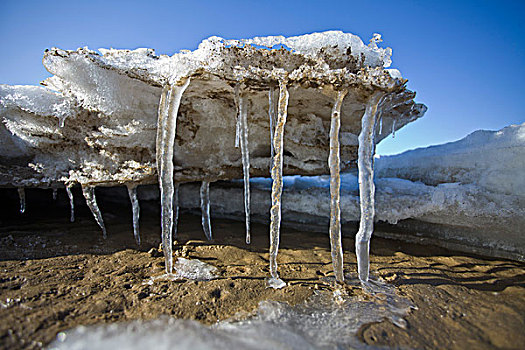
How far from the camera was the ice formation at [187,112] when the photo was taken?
2250 mm

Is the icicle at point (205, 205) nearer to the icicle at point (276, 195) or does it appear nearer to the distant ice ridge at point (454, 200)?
the distant ice ridge at point (454, 200)

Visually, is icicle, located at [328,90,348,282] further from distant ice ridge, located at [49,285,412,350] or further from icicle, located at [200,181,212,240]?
icicle, located at [200,181,212,240]

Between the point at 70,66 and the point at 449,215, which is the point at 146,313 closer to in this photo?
the point at 70,66

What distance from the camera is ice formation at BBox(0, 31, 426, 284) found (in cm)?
225

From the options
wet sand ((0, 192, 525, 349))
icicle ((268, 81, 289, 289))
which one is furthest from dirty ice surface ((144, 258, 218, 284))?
icicle ((268, 81, 289, 289))

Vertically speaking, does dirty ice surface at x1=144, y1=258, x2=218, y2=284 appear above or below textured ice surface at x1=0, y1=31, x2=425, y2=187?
below

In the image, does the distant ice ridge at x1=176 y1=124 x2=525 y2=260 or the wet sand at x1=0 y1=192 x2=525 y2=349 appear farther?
the distant ice ridge at x1=176 y1=124 x2=525 y2=260

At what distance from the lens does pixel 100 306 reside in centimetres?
176

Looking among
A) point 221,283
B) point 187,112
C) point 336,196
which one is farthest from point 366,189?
point 187,112

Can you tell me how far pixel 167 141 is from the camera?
234cm

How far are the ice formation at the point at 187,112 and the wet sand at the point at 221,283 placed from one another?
35 cm

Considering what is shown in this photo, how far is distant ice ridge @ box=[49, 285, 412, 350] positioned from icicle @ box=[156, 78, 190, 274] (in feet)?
2.82

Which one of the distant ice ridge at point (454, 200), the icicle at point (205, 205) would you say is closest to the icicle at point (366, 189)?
the distant ice ridge at point (454, 200)

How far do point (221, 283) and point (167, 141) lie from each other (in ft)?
4.36
